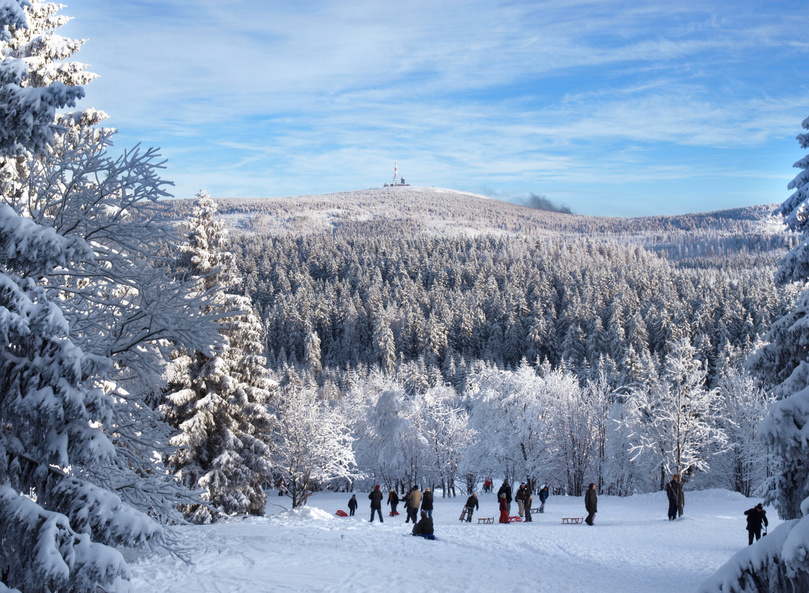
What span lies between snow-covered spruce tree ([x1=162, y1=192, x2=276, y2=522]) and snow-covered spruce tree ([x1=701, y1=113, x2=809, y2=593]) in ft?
49.0

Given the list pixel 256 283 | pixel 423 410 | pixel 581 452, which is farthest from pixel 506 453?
pixel 256 283

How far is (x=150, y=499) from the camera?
24.8 feet

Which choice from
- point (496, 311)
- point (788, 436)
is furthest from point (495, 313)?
point (788, 436)

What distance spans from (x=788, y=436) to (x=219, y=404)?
1742 cm

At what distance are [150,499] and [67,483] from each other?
2.19m

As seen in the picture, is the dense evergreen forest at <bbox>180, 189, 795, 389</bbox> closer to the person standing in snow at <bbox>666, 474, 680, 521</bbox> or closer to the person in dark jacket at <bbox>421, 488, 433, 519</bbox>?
the person standing in snow at <bbox>666, 474, 680, 521</bbox>

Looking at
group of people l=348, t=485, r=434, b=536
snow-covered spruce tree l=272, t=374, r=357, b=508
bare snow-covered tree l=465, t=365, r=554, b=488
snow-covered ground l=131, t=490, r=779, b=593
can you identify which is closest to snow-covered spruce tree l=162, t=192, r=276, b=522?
snow-covered ground l=131, t=490, r=779, b=593

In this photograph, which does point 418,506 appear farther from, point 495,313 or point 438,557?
point 495,313

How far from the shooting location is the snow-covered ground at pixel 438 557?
12617 millimetres

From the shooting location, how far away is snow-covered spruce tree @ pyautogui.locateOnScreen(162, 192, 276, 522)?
19.8 m

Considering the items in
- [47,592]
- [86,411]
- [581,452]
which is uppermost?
[86,411]

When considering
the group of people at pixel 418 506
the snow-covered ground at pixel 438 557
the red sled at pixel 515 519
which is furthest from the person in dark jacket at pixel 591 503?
the group of people at pixel 418 506

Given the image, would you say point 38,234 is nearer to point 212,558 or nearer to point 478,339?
point 212,558

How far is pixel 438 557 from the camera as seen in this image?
15367mm
